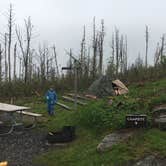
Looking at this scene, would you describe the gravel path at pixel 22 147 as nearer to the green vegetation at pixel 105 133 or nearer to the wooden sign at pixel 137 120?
the green vegetation at pixel 105 133

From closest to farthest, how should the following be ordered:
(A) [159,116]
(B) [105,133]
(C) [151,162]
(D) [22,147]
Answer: (C) [151,162] < (A) [159,116] < (B) [105,133] < (D) [22,147]

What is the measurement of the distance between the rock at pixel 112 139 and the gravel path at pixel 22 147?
1.86m

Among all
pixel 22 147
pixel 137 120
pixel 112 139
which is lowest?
pixel 22 147

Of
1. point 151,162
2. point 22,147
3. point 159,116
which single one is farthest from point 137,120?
point 22,147

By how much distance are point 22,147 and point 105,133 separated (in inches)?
97.1

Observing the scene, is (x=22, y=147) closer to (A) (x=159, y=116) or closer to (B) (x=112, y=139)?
(B) (x=112, y=139)

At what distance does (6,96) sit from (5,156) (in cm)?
1723

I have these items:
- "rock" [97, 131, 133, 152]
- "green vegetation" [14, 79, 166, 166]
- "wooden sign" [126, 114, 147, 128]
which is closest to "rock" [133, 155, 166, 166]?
"green vegetation" [14, 79, 166, 166]

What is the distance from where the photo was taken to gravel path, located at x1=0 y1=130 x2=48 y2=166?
487 inches

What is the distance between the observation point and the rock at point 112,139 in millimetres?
11712

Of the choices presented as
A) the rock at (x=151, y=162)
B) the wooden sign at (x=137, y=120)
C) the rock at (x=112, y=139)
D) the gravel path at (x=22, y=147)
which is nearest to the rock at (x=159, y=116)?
the wooden sign at (x=137, y=120)

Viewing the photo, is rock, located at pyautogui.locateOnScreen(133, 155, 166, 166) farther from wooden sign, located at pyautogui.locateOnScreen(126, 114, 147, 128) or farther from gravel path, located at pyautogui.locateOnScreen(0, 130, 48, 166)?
gravel path, located at pyautogui.locateOnScreen(0, 130, 48, 166)

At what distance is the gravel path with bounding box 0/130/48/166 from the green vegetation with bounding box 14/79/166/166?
40 centimetres

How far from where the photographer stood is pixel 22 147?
543 inches
